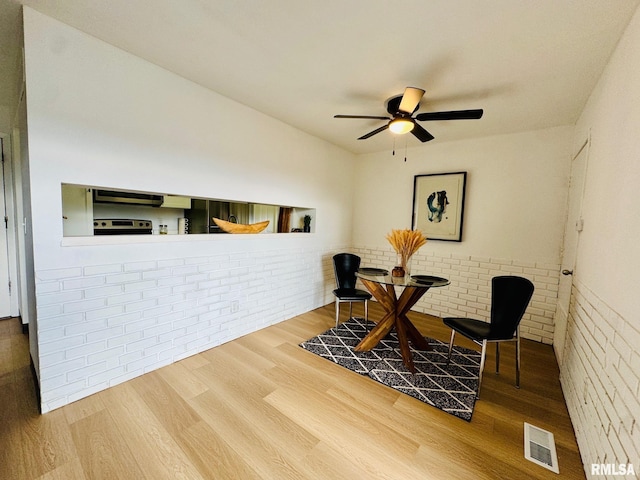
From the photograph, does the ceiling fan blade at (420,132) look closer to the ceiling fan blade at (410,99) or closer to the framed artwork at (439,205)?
the ceiling fan blade at (410,99)

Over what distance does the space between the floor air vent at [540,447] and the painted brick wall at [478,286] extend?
1.84 m

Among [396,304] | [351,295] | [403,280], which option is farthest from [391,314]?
[351,295]

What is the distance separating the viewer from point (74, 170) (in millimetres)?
1687

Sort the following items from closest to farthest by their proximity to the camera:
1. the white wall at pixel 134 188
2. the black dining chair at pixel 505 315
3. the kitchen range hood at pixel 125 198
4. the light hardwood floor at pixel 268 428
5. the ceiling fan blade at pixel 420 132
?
the light hardwood floor at pixel 268 428, the white wall at pixel 134 188, the black dining chair at pixel 505 315, the ceiling fan blade at pixel 420 132, the kitchen range hood at pixel 125 198

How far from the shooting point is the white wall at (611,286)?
3.45ft

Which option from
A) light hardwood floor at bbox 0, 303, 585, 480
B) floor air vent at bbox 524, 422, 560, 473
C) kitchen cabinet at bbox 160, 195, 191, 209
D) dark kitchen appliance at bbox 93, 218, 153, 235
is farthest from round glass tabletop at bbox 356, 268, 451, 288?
dark kitchen appliance at bbox 93, 218, 153, 235

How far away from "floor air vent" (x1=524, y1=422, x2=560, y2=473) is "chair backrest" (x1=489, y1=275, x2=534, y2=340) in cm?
59

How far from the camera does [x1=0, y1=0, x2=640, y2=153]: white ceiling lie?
55.3 inches

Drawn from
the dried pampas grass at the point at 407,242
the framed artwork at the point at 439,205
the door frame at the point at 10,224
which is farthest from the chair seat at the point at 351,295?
the door frame at the point at 10,224

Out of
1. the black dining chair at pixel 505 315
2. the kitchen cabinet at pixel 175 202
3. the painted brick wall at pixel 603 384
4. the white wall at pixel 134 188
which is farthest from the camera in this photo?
the kitchen cabinet at pixel 175 202

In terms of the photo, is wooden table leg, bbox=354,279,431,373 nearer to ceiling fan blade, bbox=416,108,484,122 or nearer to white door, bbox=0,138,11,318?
ceiling fan blade, bbox=416,108,484,122

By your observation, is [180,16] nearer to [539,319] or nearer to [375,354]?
[375,354]

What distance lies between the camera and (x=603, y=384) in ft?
4.15

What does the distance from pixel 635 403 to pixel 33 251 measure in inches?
121
